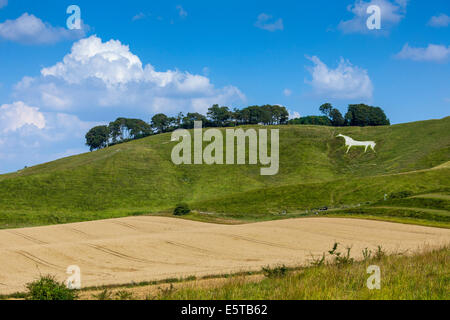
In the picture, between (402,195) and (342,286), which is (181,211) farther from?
(342,286)

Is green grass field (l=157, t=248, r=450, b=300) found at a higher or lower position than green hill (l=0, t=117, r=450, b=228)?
lower

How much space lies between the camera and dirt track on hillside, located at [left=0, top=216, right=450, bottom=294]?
27.5 meters

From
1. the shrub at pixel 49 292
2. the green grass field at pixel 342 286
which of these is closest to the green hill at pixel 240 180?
the green grass field at pixel 342 286

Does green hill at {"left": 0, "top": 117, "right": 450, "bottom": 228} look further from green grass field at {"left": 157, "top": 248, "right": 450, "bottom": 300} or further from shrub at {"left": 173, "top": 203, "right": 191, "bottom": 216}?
green grass field at {"left": 157, "top": 248, "right": 450, "bottom": 300}

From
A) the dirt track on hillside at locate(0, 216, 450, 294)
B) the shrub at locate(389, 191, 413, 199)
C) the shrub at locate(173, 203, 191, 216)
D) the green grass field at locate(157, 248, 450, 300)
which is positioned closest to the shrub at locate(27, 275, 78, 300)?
the green grass field at locate(157, 248, 450, 300)

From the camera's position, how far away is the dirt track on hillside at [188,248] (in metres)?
27.5

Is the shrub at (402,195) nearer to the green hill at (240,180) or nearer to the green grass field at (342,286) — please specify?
the green hill at (240,180)

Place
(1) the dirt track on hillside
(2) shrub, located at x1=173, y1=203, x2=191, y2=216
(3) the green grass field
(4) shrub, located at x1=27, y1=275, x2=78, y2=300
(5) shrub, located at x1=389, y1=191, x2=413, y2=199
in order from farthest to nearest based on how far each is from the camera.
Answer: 1. (2) shrub, located at x1=173, y1=203, x2=191, y2=216
2. (5) shrub, located at x1=389, y1=191, x2=413, y2=199
3. (1) the dirt track on hillside
4. (4) shrub, located at x1=27, y1=275, x2=78, y2=300
5. (3) the green grass field

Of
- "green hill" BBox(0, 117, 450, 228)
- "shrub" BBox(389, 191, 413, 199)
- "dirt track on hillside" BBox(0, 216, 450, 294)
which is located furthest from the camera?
"green hill" BBox(0, 117, 450, 228)

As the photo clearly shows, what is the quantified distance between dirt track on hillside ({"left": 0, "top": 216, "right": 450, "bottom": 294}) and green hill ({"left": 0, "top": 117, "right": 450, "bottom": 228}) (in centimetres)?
2559

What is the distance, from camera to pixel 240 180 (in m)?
126
